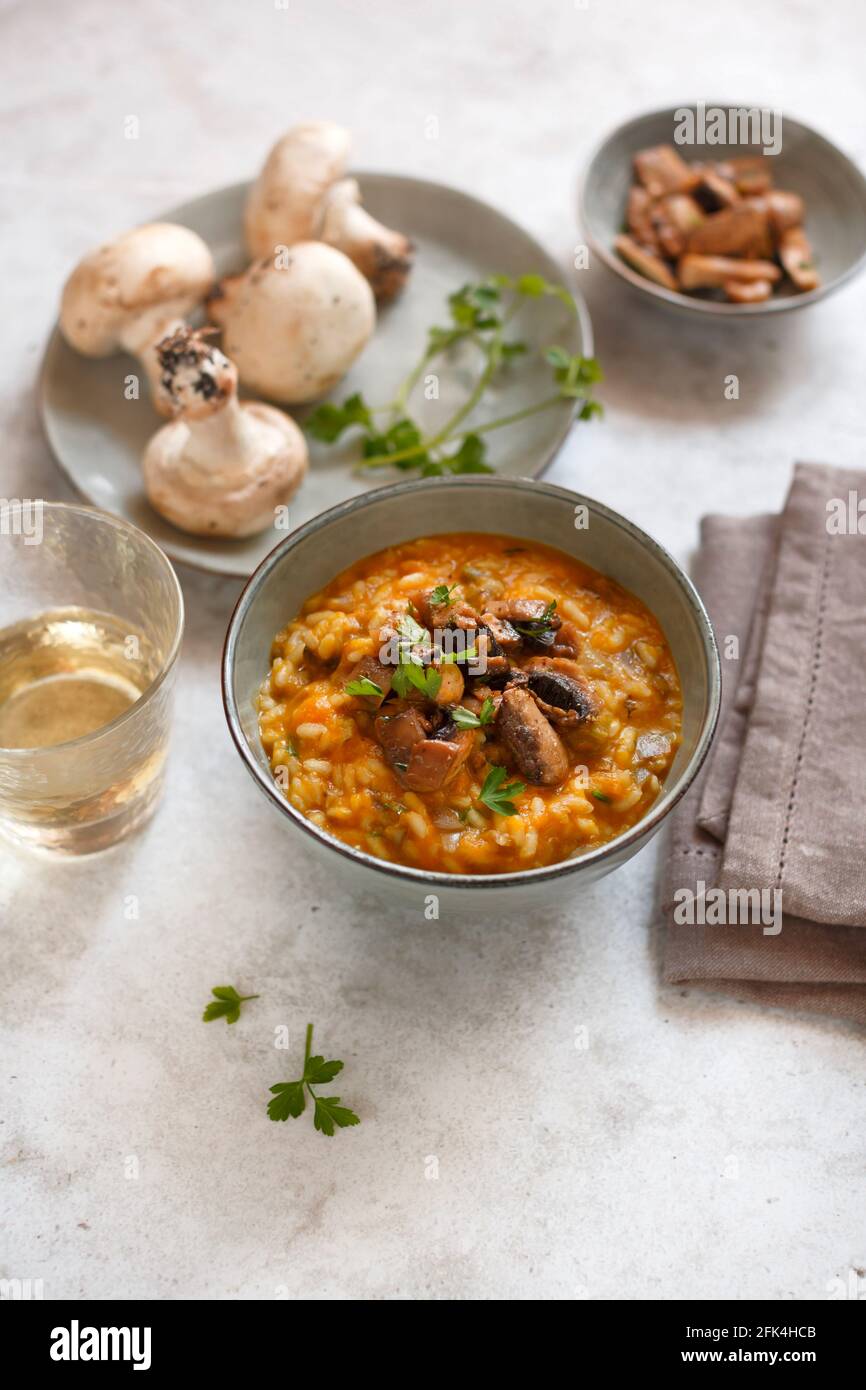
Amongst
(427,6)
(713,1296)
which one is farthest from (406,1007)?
(427,6)

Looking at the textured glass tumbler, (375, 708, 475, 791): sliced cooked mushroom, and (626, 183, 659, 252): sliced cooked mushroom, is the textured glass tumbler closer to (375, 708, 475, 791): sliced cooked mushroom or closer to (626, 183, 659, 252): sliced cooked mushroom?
(375, 708, 475, 791): sliced cooked mushroom

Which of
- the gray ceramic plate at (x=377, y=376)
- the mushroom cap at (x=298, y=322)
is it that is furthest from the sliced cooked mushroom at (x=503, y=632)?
the mushroom cap at (x=298, y=322)

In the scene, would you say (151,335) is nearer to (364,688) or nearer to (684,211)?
(364,688)

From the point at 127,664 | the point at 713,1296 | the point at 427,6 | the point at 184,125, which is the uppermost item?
the point at 427,6

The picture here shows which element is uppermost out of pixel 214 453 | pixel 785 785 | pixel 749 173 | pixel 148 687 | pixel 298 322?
pixel 749 173

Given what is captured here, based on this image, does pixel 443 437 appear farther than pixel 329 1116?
Yes

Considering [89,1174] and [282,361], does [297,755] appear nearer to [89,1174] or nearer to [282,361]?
[89,1174]

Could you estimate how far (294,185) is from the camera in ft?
12.6

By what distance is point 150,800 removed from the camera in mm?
3172

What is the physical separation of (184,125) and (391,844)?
330 centimetres

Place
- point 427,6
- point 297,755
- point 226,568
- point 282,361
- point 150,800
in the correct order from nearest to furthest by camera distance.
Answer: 1. point 297,755
2. point 150,800
3. point 226,568
4. point 282,361
5. point 427,6

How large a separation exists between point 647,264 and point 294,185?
3.76ft

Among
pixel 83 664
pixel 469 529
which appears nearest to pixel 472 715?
pixel 469 529

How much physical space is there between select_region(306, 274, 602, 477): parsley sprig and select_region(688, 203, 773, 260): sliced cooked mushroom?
1.80 ft
